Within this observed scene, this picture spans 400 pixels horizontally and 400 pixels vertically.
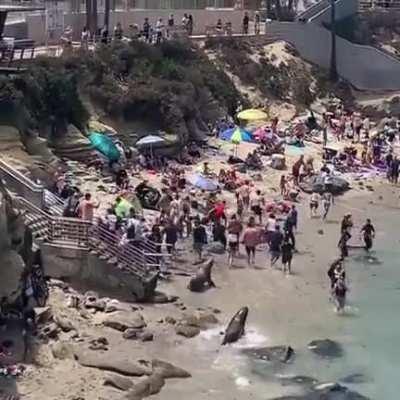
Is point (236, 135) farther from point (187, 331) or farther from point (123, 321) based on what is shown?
point (123, 321)

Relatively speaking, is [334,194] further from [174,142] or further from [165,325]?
[165,325]

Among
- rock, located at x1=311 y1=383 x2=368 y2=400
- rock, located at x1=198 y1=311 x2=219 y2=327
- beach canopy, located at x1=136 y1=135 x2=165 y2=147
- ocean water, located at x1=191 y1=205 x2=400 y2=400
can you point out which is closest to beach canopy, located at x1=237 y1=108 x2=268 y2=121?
beach canopy, located at x1=136 y1=135 x2=165 y2=147

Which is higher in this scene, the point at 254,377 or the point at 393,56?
the point at 393,56

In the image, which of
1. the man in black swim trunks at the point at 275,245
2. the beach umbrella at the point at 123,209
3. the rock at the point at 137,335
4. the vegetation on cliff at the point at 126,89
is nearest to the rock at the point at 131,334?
the rock at the point at 137,335

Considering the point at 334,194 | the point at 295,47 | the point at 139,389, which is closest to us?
the point at 139,389

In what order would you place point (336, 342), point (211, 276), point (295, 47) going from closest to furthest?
point (336, 342), point (211, 276), point (295, 47)

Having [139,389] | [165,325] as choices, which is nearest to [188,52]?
[165,325]

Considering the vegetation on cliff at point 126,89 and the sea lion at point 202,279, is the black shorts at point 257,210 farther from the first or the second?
the vegetation on cliff at point 126,89
